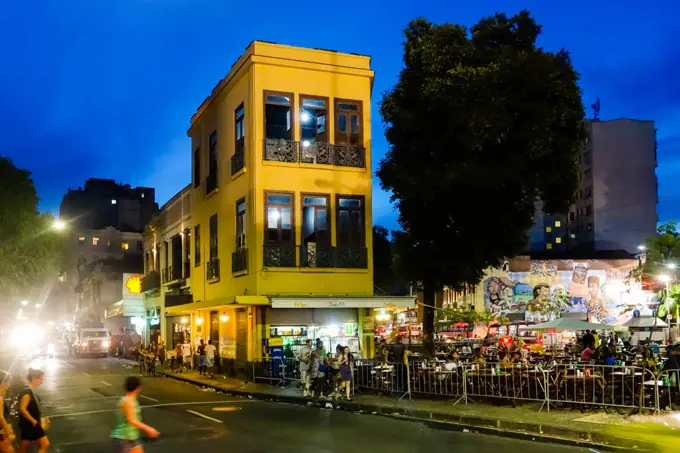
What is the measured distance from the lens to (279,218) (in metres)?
27.1

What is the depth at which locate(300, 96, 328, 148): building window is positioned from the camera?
2772 cm

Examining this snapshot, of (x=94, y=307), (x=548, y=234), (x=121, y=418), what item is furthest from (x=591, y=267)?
(x=121, y=418)

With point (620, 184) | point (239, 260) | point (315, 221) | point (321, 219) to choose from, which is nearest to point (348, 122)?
point (321, 219)

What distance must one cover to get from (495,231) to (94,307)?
60.0 m

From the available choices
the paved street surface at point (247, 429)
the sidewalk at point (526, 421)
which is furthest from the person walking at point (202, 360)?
the sidewalk at point (526, 421)

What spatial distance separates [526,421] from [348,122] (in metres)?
Result: 15.9

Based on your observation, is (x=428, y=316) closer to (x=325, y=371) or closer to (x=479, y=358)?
(x=479, y=358)

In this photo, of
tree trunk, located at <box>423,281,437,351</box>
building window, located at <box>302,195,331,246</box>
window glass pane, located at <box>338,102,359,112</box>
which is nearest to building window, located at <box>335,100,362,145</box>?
window glass pane, located at <box>338,102,359,112</box>

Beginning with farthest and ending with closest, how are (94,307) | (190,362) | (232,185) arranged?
(94,307)
(190,362)
(232,185)

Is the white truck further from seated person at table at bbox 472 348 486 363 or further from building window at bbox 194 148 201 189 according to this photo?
seated person at table at bbox 472 348 486 363

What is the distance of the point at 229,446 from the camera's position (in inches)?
512

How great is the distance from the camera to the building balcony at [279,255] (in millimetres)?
26547

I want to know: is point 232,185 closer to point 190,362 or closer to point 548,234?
point 190,362

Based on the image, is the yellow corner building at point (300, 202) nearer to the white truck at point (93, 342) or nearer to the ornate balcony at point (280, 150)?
the ornate balcony at point (280, 150)
